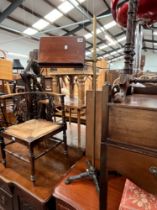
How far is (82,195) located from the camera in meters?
1.05

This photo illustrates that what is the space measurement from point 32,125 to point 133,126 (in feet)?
3.38

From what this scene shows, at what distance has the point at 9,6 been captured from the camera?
4.25 meters

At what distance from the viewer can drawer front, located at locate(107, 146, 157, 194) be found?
611 millimetres

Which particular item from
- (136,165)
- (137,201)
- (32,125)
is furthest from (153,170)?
(32,125)

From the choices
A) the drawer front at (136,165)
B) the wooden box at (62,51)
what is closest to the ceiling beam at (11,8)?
the wooden box at (62,51)

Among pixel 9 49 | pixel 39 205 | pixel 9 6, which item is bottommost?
pixel 39 205

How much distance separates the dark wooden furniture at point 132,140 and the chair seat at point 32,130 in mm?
659

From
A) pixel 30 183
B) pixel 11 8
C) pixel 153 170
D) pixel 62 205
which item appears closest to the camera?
pixel 153 170

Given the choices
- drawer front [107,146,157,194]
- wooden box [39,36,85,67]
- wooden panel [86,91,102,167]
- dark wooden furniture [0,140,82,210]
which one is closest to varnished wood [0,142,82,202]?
dark wooden furniture [0,140,82,210]

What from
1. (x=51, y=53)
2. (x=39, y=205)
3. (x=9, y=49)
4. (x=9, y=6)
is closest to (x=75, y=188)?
(x=39, y=205)

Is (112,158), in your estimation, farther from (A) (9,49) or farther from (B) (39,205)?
(A) (9,49)

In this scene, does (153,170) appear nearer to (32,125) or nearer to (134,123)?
(134,123)

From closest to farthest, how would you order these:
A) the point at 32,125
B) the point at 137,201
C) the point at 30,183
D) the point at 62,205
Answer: the point at 137,201, the point at 62,205, the point at 30,183, the point at 32,125

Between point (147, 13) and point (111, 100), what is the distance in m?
1.12
